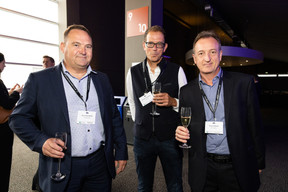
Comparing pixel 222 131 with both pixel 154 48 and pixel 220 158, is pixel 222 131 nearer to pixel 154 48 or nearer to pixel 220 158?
pixel 220 158

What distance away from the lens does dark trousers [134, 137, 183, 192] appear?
1749 mm

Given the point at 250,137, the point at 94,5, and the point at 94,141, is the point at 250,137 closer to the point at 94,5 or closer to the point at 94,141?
the point at 94,141

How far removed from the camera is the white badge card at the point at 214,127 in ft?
4.33

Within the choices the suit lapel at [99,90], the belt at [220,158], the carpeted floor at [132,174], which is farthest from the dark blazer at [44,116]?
the carpeted floor at [132,174]

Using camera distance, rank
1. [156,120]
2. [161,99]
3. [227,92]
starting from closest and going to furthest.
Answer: [227,92]
[161,99]
[156,120]

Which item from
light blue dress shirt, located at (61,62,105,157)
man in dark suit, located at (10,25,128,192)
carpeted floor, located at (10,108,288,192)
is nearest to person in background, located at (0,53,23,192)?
carpeted floor, located at (10,108,288,192)

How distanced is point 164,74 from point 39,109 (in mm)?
1117

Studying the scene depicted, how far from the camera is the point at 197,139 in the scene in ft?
4.56

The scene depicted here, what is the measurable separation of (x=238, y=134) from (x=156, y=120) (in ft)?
2.36

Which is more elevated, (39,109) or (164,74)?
(164,74)

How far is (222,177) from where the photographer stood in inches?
52.3

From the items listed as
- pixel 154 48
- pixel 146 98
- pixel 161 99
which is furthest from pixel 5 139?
pixel 154 48

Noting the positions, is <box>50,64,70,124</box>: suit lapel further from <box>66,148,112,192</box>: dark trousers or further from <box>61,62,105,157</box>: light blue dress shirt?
<box>66,148,112,192</box>: dark trousers

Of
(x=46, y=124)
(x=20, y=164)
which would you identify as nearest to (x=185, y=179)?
(x=46, y=124)
